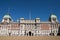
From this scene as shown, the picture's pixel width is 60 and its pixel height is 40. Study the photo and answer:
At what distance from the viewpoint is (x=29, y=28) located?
7219 cm

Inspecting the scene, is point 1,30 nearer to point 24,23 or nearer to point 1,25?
point 1,25

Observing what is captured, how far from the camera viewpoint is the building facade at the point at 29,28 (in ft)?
233

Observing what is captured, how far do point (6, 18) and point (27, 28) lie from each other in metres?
15.2

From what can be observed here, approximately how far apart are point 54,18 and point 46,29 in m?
9.86

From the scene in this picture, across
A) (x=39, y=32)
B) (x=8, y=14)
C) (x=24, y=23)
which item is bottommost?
(x=39, y=32)

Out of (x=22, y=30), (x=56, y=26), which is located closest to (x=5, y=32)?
(x=22, y=30)

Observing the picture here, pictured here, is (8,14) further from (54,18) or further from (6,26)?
(54,18)

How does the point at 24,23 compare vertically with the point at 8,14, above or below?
below

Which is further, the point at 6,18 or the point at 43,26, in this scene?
the point at 6,18

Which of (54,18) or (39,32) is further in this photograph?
(54,18)

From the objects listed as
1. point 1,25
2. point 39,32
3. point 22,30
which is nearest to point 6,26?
point 1,25

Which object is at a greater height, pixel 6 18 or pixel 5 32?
pixel 6 18

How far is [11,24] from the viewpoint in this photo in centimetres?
7375

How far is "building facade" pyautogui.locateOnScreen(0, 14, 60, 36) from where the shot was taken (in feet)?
233
